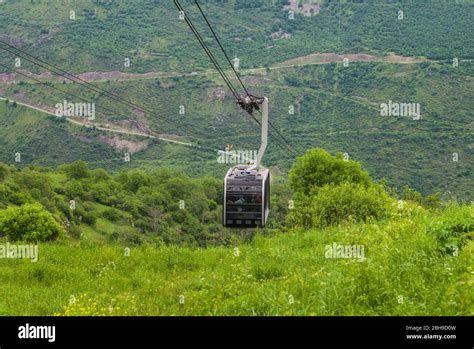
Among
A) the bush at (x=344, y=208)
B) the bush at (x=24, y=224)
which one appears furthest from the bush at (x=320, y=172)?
the bush at (x=24, y=224)

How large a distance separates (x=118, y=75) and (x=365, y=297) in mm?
136414

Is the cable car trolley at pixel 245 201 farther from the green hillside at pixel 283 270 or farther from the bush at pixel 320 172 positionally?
the bush at pixel 320 172

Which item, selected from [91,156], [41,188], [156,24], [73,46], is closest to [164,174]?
[41,188]

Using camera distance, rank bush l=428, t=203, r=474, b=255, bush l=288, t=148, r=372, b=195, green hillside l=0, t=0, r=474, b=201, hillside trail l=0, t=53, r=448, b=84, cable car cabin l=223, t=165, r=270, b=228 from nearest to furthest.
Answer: bush l=428, t=203, r=474, b=255, cable car cabin l=223, t=165, r=270, b=228, bush l=288, t=148, r=372, b=195, green hillside l=0, t=0, r=474, b=201, hillside trail l=0, t=53, r=448, b=84

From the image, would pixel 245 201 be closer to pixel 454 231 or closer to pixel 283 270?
pixel 283 270

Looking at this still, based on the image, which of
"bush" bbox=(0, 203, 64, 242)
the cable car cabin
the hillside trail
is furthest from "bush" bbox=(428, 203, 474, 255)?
the hillside trail

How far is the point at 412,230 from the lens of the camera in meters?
12.2

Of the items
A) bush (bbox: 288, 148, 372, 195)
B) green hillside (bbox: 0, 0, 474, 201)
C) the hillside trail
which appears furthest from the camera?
the hillside trail

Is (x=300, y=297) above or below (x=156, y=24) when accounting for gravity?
below

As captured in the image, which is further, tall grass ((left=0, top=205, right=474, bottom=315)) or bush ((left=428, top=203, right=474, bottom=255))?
bush ((left=428, top=203, right=474, bottom=255))

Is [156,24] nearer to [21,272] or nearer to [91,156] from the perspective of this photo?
[91,156]

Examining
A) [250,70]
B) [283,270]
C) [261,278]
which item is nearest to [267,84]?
[250,70]

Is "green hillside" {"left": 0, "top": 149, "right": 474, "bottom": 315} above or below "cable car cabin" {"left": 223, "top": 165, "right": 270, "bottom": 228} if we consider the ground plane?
below

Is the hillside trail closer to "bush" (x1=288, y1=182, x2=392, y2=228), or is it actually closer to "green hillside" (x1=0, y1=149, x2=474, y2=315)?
"green hillside" (x1=0, y1=149, x2=474, y2=315)
